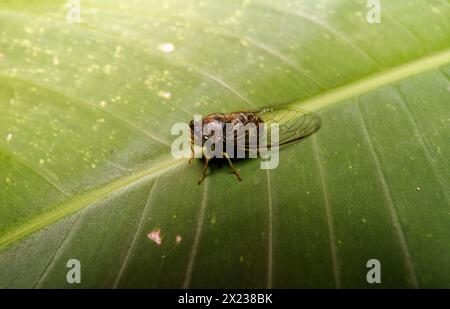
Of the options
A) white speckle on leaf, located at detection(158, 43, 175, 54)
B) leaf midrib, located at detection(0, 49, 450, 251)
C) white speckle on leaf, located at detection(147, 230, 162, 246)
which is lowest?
white speckle on leaf, located at detection(147, 230, 162, 246)

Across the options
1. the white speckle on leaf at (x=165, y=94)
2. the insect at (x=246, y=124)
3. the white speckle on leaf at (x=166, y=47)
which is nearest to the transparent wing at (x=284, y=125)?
the insect at (x=246, y=124)

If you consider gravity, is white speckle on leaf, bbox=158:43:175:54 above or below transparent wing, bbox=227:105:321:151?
above

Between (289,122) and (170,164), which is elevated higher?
(289,122)

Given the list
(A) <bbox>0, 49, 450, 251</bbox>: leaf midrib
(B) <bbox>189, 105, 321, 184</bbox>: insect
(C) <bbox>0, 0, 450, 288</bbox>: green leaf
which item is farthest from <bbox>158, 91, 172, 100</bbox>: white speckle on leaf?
(A) <bbox>0, 49, 450, 251</bbox>: leaf midrib

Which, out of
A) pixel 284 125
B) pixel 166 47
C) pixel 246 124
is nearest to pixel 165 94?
pixel 166 47

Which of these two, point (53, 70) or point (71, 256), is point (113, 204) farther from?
point (53, 70)

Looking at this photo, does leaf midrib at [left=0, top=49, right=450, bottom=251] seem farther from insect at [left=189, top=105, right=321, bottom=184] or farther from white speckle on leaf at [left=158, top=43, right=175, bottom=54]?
white speckle on leaf at [left=158, top=43, right=175, bottom=54]

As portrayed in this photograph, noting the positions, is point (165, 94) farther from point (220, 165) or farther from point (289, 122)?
point (289, 122)
